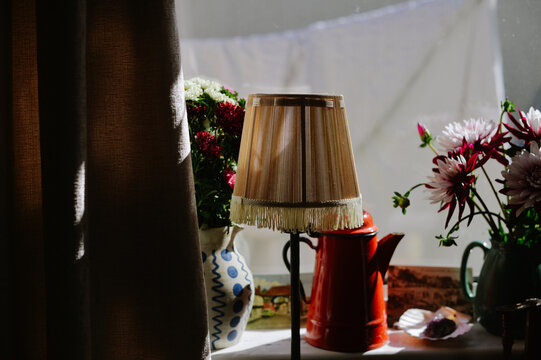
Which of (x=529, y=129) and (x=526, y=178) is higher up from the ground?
(x=529, y=129)

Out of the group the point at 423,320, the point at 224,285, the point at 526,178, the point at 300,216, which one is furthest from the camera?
the point at 423,320

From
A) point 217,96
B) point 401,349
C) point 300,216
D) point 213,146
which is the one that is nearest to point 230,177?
point 213,146

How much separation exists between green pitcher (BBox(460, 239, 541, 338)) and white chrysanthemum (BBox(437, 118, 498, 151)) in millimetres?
266

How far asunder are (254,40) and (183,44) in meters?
0.19

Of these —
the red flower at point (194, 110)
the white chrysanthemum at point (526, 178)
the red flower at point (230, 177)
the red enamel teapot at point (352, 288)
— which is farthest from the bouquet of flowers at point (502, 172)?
the red flower at point (194, 110)

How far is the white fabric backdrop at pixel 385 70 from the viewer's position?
148cm

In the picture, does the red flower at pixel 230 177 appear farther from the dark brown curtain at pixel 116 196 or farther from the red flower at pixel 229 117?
the dark brown curtain at pixel 116 196

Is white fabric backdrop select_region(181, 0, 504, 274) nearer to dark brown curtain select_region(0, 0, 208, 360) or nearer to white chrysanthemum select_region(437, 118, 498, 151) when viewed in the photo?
white chrysanthemum select_region(437, 118, 498, 151)

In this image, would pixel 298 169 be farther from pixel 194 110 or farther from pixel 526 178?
pixel 526 178

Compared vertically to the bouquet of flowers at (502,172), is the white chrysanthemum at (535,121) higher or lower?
higher

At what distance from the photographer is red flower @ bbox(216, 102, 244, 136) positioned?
1223mm

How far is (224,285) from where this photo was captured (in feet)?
4.11

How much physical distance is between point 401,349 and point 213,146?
2.11 ft

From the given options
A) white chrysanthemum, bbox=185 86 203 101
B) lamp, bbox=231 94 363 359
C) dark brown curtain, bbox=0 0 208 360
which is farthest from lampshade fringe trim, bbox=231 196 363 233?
white chrysanthemum, bbox=185 86 203 101
